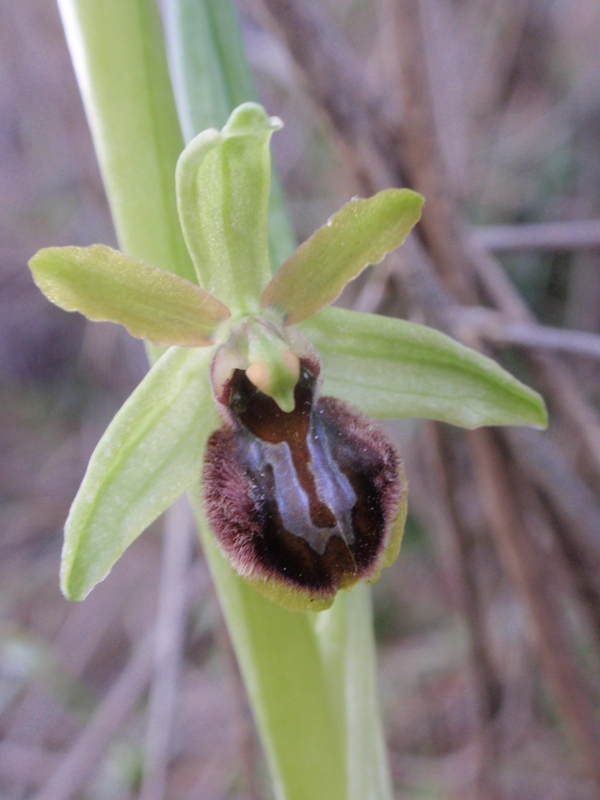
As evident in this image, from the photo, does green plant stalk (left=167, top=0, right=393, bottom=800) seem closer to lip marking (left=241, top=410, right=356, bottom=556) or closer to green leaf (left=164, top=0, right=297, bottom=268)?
green leaf (left=164, top=0, right=297, bottom=268)

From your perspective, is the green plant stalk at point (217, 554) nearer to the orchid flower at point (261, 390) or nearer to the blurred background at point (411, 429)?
the orchid flower at point (261, 390)

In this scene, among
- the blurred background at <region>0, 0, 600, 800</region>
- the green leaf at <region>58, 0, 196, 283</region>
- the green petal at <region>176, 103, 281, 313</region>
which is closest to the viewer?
the green petal at <region>176, 103, 281, 313</region>

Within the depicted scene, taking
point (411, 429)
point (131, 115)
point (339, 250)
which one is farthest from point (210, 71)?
point (411, 429)

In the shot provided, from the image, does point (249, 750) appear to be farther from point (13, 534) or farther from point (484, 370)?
point (13, 534)

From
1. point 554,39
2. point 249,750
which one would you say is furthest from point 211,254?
point 554,39

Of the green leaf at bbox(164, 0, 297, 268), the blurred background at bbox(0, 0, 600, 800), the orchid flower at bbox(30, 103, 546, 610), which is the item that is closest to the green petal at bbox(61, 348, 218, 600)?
the orchid flower at bbox(30, 103, 546, 610)

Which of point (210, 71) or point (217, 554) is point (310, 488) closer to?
point (217, 554)
